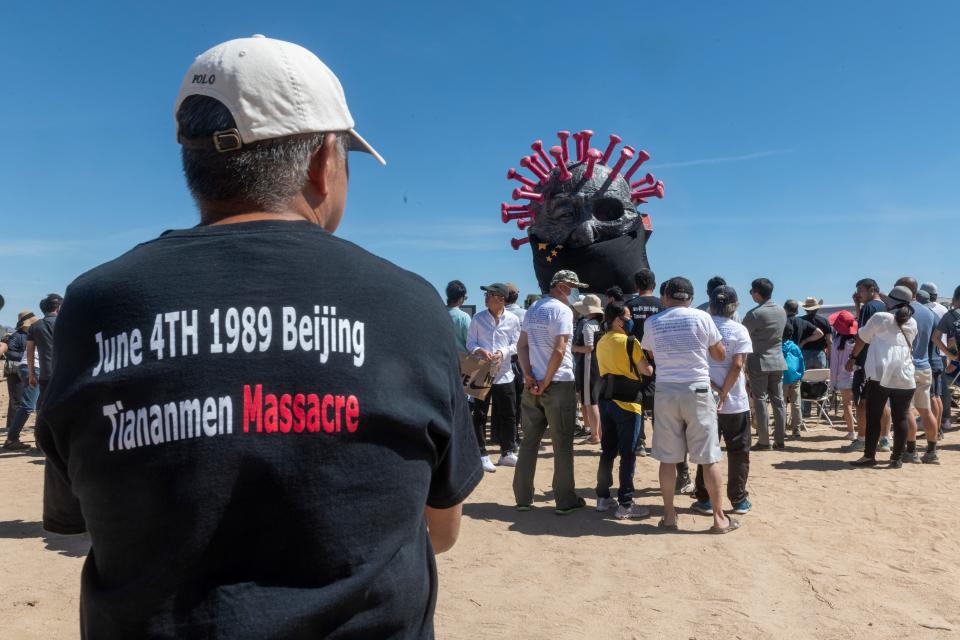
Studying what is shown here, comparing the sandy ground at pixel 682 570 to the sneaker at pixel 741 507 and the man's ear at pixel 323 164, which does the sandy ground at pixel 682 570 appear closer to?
the sneaker at pixel 741 507

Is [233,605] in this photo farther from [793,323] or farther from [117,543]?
[793,323]

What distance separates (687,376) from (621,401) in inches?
25.1

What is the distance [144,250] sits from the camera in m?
1.15

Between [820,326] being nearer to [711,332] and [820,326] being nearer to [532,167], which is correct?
[532,167]

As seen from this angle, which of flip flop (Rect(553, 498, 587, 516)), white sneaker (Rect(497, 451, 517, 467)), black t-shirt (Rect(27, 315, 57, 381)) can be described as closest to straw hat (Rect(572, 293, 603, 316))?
white sneaker (Rect(497, 451, 517, 467))

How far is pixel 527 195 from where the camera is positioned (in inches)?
408

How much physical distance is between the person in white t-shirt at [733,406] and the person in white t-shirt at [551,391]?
1.06 meters

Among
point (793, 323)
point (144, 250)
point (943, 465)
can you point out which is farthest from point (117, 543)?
point (793, 323)

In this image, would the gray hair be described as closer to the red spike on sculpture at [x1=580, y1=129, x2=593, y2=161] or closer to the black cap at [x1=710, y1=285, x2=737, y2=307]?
the black cap at [x1=710, y1=285, x2=737, y2=307]

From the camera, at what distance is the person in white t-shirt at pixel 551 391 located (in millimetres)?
5723

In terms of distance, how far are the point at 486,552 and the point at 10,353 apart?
25.3ft

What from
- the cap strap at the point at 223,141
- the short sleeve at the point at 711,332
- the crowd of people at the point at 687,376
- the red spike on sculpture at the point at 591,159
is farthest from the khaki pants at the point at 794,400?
the cap strap at the point at 223,141

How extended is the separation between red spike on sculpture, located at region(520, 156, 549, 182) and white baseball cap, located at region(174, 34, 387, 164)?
9.32 m

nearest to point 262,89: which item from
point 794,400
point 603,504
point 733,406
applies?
point 733,406
